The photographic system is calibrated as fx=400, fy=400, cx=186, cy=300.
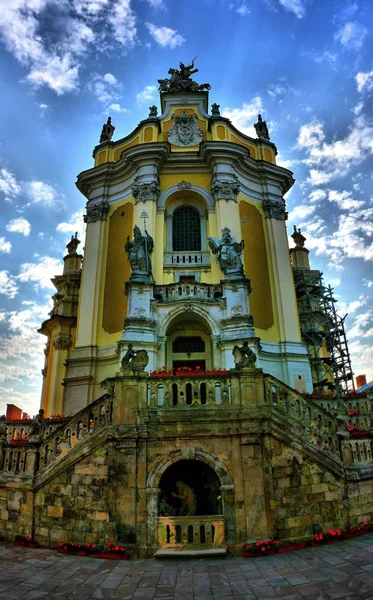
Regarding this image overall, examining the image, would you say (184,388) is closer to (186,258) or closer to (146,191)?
(186,258)

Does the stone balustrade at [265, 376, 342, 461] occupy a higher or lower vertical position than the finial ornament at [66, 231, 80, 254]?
lower

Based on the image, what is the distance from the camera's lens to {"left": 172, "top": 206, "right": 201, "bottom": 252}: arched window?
21969 millimetres

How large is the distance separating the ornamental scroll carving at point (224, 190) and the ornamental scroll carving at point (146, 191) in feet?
10.2

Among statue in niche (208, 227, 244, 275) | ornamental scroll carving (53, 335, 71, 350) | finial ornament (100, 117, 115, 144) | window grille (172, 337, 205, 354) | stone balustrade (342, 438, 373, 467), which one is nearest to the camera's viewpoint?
stone balustrade (342, 438, 373, 467)

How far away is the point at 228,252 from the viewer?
19734 millimetres

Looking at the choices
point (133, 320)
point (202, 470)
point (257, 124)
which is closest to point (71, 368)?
point (133, 320)

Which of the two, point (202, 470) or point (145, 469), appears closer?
point (145, 469)

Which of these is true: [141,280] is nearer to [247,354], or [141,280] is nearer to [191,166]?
[191,166]

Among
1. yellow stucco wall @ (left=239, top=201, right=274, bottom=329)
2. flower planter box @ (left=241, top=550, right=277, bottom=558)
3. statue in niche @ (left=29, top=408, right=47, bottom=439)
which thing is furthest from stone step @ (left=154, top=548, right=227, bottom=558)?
yellow stucco wall @ (left=239, top=201, right=274, bottom=329)

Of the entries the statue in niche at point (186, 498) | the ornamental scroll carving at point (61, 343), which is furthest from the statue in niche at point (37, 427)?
the ornamental scroll carving at point (61, 343)

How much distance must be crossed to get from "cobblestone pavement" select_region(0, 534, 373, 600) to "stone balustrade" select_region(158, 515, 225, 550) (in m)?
0.38

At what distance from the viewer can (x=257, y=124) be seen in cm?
2725

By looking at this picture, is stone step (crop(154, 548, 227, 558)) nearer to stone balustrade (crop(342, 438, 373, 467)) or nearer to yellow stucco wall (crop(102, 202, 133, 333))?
stone balustrade (crop(342, 438, 373, 467))

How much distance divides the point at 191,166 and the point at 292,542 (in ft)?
63.4
